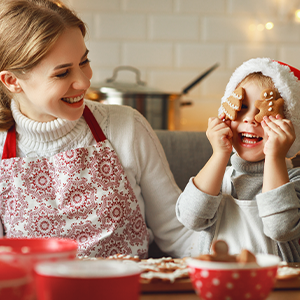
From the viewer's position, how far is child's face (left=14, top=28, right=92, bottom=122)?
111cm

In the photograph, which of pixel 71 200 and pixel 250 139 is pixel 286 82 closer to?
pixel 250 139

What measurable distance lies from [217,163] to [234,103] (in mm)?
147

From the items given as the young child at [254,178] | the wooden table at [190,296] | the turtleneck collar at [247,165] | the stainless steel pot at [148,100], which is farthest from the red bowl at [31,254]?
the stainless steel pot at [148,100]

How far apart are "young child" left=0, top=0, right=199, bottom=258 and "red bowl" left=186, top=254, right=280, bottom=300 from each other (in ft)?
2.48

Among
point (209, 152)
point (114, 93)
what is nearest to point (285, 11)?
point (114, 93)

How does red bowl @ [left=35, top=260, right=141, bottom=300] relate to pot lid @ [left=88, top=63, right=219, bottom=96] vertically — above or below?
below

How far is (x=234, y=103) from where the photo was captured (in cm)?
97

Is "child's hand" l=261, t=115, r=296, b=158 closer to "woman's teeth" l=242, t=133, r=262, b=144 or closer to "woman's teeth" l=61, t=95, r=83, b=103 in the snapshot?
"woman's teeth" l=242, t=133, r=262, b=144

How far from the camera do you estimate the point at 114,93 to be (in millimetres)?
2123

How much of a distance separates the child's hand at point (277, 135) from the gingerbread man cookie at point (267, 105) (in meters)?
0.01

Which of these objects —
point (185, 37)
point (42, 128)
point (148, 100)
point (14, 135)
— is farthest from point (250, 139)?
point (185, 37)

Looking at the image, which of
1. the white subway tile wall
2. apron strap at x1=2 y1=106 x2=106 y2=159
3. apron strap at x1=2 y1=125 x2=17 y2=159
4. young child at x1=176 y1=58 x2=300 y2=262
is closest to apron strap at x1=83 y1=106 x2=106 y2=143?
apron strap at x1=2 y1=106 x2=106 y2=159

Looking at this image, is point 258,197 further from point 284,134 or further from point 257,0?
point 257,0

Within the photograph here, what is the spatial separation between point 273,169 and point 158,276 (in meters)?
0.45
